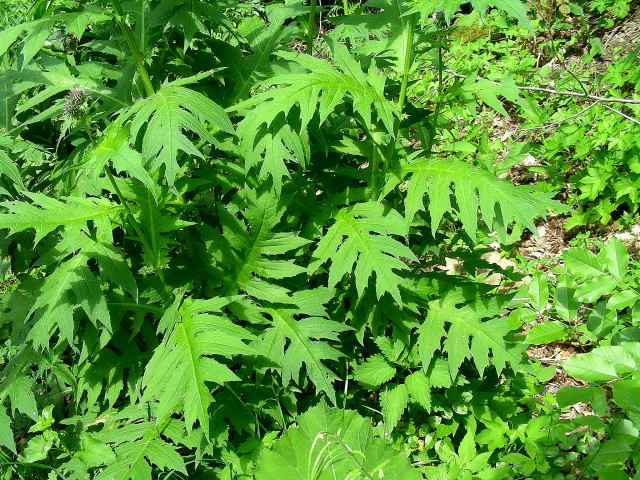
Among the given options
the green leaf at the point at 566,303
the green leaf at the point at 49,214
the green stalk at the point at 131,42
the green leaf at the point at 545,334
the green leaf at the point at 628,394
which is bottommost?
the green leaf at the point at 545,334

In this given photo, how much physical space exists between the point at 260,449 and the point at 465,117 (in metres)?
3.43

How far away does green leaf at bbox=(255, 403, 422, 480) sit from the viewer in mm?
2391

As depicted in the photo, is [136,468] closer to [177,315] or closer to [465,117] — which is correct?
[177,315]

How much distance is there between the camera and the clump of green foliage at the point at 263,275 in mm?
2381

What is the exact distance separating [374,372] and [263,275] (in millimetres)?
747

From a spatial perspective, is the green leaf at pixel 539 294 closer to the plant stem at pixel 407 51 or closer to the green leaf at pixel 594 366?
the green leaf at pixel 594 366

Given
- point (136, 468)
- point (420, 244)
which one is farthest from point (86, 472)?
point (420, 244)

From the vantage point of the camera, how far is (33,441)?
2.71 meters

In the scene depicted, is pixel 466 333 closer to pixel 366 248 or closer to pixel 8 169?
pixel 366 248

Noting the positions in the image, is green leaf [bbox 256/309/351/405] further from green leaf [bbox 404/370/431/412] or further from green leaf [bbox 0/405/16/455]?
green leaf [bbox 0/405/16/455]

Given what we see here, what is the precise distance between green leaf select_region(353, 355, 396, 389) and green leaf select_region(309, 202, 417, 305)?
1.91ft

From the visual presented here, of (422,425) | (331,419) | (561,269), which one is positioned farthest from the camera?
(561,269)

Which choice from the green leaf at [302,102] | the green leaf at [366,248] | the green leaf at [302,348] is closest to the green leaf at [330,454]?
the green leaf at [302,348]

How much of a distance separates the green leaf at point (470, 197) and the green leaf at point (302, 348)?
69cm
